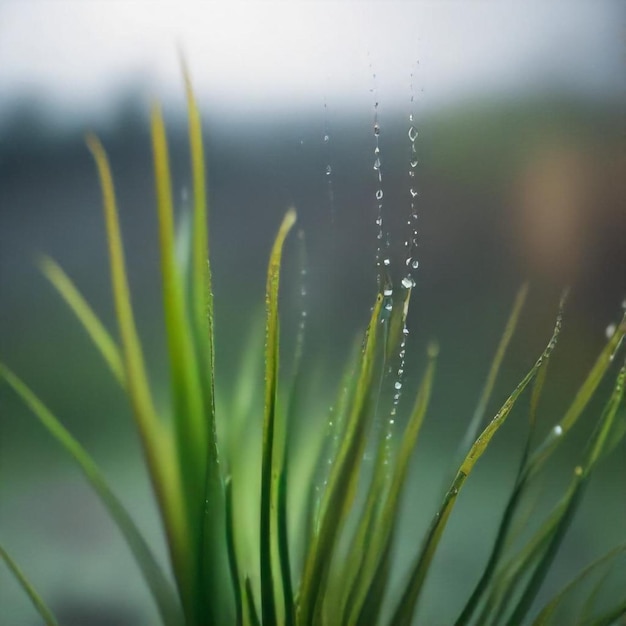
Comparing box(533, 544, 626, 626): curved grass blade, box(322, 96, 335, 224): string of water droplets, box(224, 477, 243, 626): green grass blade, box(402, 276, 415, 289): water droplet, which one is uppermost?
box(322, 96, 335, 224): string of water droplets

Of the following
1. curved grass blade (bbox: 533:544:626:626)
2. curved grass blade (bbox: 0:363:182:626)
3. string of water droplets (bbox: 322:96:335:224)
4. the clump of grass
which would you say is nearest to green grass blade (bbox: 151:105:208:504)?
the clump of grass

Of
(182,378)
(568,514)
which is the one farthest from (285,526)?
(568,514)

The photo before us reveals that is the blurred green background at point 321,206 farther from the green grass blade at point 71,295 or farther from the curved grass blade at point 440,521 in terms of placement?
the curved grass blade at point 440,521

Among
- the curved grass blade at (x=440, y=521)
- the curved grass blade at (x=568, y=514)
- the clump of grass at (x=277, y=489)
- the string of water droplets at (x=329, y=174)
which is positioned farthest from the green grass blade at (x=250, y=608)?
the string of water droplets at (x=329, y=174)

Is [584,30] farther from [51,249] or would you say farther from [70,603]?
[70,603]

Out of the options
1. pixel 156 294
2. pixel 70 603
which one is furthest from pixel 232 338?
pixel 70 603

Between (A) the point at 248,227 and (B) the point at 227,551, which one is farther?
(A) the point at 248,227

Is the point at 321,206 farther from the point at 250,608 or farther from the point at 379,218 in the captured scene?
the point at 250,608

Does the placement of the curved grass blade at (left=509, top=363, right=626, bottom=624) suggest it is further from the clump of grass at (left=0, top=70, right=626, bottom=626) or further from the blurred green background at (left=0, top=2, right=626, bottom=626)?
the blurred green background at (left=0, top=2, right=626, bottom=626)
